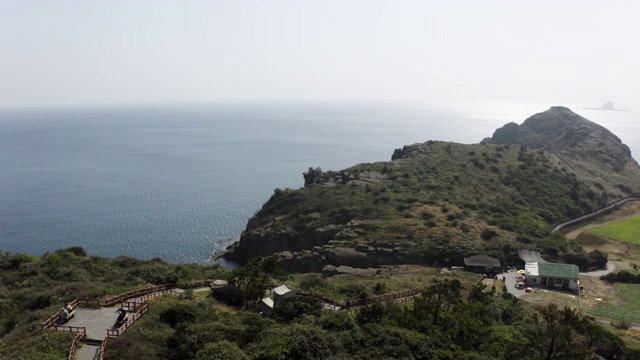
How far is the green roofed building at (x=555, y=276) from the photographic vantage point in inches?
2197

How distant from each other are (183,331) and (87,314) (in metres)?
9.45

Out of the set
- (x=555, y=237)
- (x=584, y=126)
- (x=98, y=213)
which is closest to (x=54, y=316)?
(x=555, y=237)

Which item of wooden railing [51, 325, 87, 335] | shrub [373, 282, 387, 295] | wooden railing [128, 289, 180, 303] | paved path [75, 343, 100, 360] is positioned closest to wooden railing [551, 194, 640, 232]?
Answer: shrub [373, 282, 387, 295]

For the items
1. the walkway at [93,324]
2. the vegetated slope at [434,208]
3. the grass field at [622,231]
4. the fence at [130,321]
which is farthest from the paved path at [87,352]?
the grass field at [622,231]

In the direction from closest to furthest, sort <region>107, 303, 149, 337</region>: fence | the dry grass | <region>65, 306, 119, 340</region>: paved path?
<region>107, 303, 149, 337</region>: fence, <region>65, 306, 119, 340</region>: paved path, the dry grass

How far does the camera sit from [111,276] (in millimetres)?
A: 44719

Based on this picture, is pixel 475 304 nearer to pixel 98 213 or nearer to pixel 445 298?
pixel 445 298

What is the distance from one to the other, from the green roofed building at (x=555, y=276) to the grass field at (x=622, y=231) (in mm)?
32956

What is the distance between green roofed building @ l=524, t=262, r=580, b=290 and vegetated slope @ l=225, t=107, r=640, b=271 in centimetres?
845

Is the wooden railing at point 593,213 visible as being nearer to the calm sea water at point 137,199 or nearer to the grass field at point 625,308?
the grass field at point 625,308

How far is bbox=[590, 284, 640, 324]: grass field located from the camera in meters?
47.7

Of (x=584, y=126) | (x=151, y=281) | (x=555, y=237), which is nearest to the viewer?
(x=151, y=281)

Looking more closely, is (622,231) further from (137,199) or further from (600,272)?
(137,199)

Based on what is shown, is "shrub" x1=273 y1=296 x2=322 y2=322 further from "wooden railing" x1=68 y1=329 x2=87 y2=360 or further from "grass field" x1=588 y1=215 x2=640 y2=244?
"grass field" x1=588 y1=215 x2=640 y2=244
